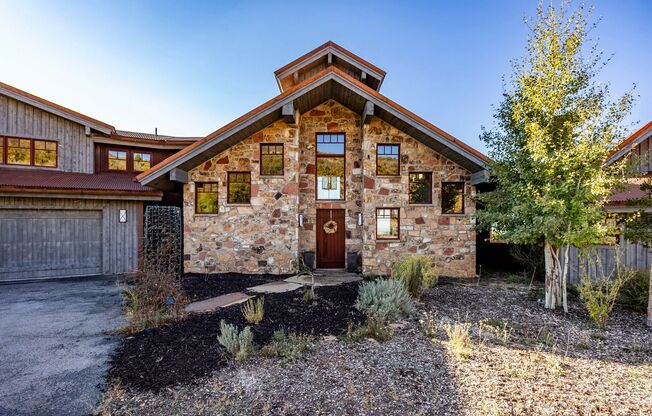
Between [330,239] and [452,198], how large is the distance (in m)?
4.20

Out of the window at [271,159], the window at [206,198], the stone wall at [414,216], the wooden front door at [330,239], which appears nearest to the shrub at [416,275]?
the stone wall at [414,216]

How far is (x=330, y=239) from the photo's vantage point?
424 inches

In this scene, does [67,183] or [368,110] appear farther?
[67,183]

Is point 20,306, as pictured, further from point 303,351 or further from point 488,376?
point 488,376

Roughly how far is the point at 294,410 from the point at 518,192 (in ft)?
19.8

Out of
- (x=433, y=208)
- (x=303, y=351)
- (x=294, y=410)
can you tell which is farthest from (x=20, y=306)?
(x=433, y=208)

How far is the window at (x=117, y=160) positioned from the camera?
Result: 12086 millimetres

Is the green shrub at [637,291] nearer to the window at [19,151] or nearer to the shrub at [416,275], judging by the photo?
the shrub at [416,275]

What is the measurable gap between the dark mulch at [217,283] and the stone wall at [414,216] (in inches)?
128

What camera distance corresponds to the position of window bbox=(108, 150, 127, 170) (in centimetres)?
1209

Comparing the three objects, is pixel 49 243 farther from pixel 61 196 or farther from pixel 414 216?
pixel 414 216

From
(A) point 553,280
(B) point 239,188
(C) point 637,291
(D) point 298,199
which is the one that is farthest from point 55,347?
(C) point 637,291

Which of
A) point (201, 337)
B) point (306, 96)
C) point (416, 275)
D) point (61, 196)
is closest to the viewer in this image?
point (201, 337)

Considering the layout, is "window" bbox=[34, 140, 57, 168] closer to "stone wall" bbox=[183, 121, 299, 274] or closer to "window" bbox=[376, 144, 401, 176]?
"stone wall" bbox=[183, 121, 299, 274]
